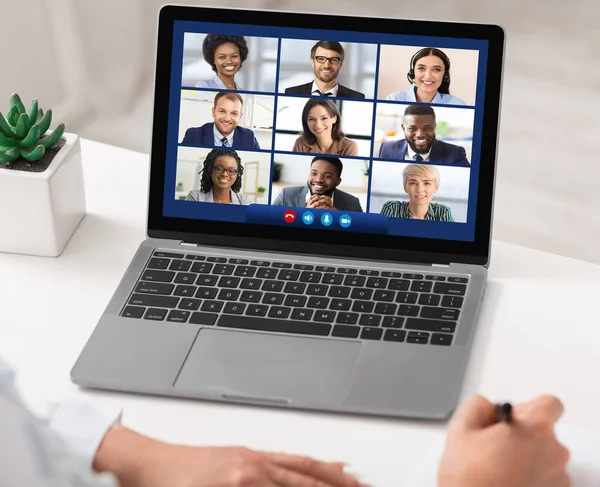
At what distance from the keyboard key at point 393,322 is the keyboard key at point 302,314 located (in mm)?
76

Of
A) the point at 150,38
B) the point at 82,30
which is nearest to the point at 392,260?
the point at 150,38

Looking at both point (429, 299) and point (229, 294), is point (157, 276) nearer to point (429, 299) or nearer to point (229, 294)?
point (229, 294)

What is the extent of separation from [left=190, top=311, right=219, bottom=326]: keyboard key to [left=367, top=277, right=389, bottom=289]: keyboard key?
17 cm

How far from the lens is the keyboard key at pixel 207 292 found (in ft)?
3.27

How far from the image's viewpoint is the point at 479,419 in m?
0.77

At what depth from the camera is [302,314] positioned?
967 mm

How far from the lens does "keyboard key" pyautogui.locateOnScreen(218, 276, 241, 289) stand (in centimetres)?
101

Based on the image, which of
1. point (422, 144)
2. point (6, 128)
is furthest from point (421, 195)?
point (6, 128)

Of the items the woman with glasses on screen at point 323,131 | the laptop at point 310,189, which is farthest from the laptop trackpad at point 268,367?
the woman with glasses on screen at point 323,131

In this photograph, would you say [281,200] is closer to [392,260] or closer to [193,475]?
[392,260]

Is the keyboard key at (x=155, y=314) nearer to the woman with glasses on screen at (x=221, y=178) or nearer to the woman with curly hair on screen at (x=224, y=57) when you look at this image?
the woman with glasses on screen at (x=221, y=178)

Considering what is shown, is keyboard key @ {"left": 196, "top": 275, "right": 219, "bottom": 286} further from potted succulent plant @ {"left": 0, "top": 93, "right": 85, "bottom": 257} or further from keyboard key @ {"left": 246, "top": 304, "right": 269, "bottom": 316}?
potted succulent plant @ {"left": 0, "top": 93, "right": 85, "bottom": 257}

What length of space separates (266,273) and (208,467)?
1.00 feet

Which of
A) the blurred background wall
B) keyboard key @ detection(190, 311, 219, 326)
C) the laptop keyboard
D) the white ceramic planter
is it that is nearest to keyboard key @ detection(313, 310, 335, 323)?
the laptop keyboard
